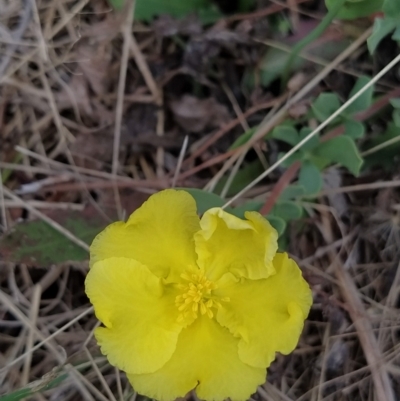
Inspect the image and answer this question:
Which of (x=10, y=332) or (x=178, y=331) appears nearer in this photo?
(x=178, y=331)

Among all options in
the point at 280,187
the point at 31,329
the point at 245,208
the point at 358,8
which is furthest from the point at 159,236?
the point at 358,8

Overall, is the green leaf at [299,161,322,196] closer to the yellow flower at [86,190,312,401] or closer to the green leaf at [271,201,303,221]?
the green leaf at [271,201,303,221]

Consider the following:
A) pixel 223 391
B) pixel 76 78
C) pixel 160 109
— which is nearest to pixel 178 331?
pixel 223 391

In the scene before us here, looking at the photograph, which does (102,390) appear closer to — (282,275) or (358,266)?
(282,275)

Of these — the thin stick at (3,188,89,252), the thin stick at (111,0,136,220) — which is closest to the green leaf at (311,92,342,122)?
the thin stick at (111,0,136,220)

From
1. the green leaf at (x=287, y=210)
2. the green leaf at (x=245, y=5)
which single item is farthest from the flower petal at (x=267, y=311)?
the green leaf at (x=245, y=5)

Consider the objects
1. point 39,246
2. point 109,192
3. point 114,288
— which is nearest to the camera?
point 114,288
